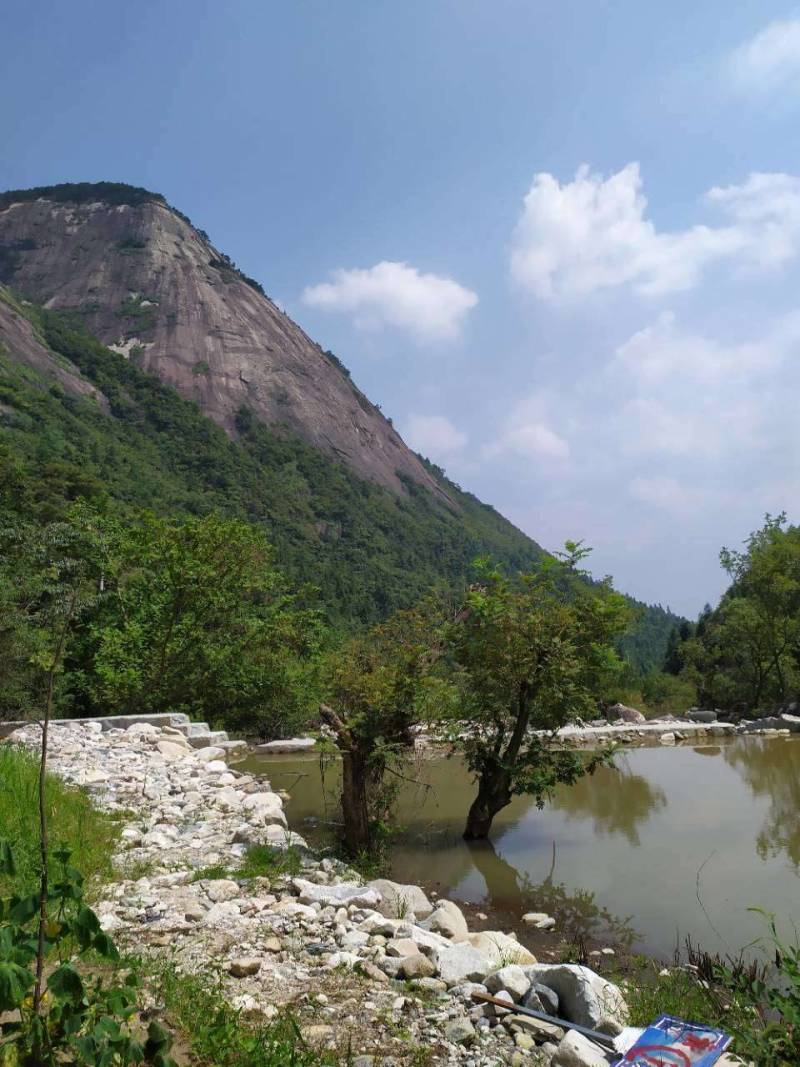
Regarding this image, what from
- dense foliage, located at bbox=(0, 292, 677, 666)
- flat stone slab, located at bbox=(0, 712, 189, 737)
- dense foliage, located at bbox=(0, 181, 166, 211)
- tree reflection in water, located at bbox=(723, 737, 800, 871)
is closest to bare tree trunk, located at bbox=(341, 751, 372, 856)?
tree reflection in water, located at bbox=(723, 737, 800, 871)

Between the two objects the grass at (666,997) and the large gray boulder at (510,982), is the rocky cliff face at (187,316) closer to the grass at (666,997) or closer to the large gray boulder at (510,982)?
the grass at (666,997)

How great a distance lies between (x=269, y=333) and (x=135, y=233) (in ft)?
94.4

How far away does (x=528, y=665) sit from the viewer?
8648 millimetres

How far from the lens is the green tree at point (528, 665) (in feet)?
28.3

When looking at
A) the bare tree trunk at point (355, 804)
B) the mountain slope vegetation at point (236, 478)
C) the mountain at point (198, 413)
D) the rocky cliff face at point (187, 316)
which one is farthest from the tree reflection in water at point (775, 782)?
the rocky cliff face at point (187, 316)

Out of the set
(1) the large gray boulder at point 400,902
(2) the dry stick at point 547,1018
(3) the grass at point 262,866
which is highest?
(2) the dry stick at point 547,1018

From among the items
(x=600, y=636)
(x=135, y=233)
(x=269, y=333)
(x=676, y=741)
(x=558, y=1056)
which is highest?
(x=135, y=233)

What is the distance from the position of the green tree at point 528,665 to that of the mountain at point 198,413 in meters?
23.1

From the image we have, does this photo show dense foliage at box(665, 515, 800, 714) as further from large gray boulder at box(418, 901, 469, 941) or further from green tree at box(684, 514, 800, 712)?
large gray boulder at box(418, 901, 469, 941)

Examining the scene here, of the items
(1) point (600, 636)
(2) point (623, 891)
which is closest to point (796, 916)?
(2) point (623, 891)

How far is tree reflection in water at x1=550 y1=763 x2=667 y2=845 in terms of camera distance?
10.8 metres

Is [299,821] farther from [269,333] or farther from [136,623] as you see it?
[269,333]

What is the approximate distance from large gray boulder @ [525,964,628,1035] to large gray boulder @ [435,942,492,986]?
305 millimetres

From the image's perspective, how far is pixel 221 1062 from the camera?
292cm
